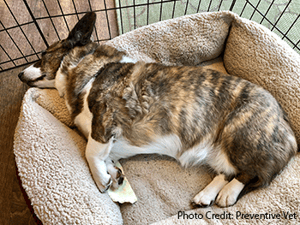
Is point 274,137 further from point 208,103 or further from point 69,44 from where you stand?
point 69,44

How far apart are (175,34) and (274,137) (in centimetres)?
136

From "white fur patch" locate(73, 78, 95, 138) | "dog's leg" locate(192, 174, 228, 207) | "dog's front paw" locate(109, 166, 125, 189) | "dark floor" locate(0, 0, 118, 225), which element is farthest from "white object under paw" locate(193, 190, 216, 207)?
"dark floor" locate(0, 0, 118, 225)

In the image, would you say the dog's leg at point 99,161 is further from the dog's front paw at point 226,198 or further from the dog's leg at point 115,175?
the dog's front paw at point 226,198

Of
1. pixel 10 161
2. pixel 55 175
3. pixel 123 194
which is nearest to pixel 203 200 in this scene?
pixel 123 194

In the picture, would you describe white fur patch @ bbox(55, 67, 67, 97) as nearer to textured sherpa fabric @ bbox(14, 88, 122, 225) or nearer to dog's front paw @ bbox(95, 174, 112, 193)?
textured sherpa fabric @ bbox(14, 88, 122, 225)

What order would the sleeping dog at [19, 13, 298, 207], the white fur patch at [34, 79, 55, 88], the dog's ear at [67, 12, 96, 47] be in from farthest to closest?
1. the white fur patch at [34, 79, 55, 88]
2. the dog's ear at [67, 12, 96, 47]
3. the sleeping dog at [19, 13, 298, 207]

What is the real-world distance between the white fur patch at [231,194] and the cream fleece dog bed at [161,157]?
0.18ft

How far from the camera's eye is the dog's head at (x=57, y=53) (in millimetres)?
1802

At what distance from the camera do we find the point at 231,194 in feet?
5.45

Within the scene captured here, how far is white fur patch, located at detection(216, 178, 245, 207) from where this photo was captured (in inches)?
65.2

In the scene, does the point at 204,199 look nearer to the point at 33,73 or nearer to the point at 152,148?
the point at 152,148

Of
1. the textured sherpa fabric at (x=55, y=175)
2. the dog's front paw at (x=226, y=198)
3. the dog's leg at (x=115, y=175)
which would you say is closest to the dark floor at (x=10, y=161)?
the textured sherpa fabric at (x=55, y=175)

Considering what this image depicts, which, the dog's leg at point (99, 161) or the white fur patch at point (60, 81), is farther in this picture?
the white fur patch at point (60, 81)

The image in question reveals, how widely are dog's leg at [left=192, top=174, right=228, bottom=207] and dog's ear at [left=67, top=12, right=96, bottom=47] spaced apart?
5.03 ft
